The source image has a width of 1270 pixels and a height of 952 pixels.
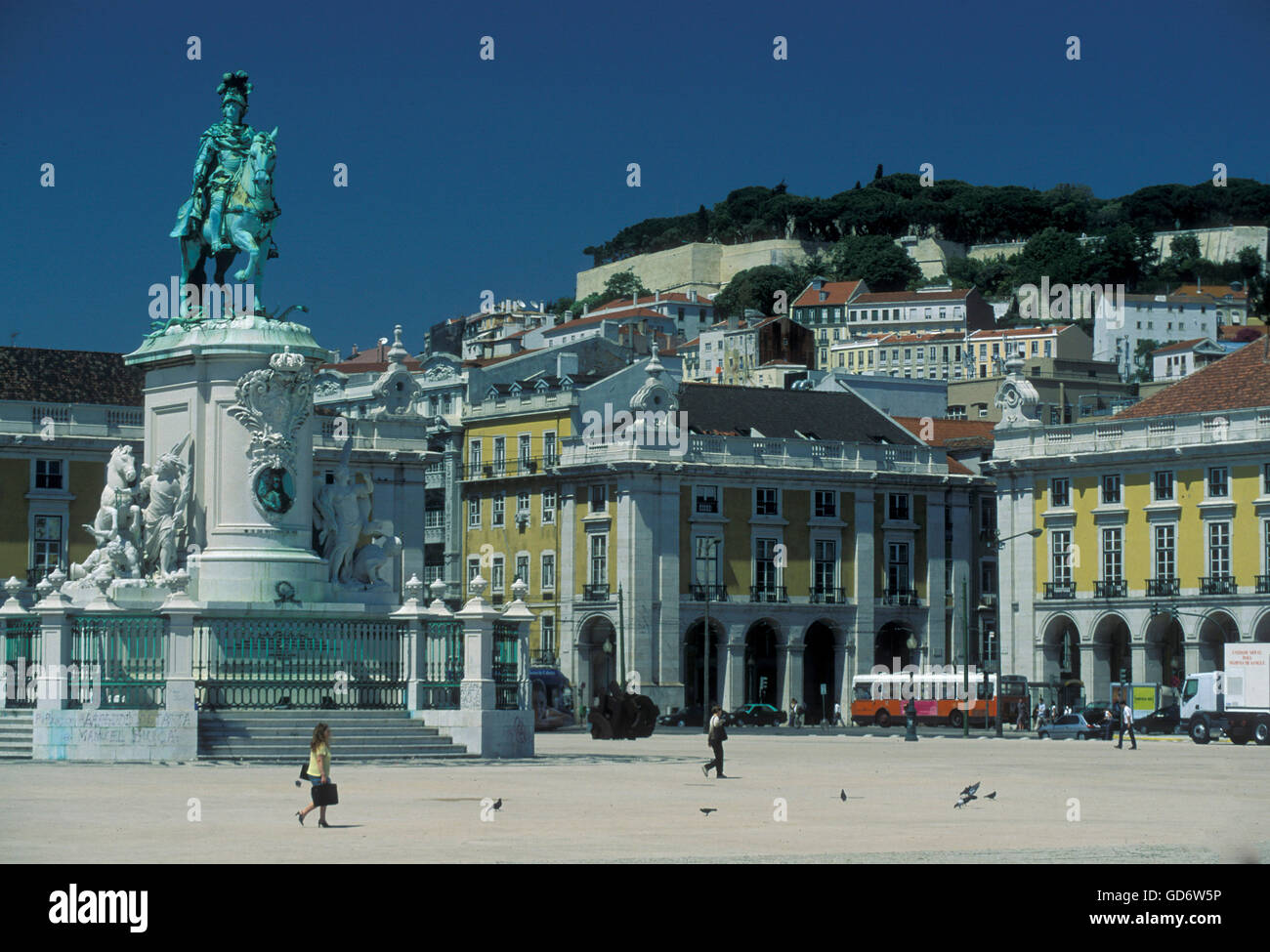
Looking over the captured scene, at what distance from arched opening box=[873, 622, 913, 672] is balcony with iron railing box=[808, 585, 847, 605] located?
1.94m

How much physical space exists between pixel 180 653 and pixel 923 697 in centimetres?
4490

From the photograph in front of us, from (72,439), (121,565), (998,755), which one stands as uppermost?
(72,439)

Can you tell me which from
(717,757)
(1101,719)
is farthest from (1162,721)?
(717,757)

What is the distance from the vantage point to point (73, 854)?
19562mm

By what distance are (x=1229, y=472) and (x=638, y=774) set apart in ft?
138

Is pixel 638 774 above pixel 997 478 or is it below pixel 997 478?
below

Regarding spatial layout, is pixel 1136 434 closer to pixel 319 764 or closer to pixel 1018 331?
pixel 319 764

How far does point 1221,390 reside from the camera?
245ft

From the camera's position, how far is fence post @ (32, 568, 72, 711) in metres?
35.1

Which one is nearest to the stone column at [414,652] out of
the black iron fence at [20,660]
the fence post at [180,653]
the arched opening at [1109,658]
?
the fence post at [180,653]

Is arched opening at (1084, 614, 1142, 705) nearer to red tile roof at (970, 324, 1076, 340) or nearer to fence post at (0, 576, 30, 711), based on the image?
fence post at (0, 576, 30, 711)

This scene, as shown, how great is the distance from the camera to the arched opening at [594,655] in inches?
3157

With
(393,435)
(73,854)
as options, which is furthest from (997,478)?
(73,854)
